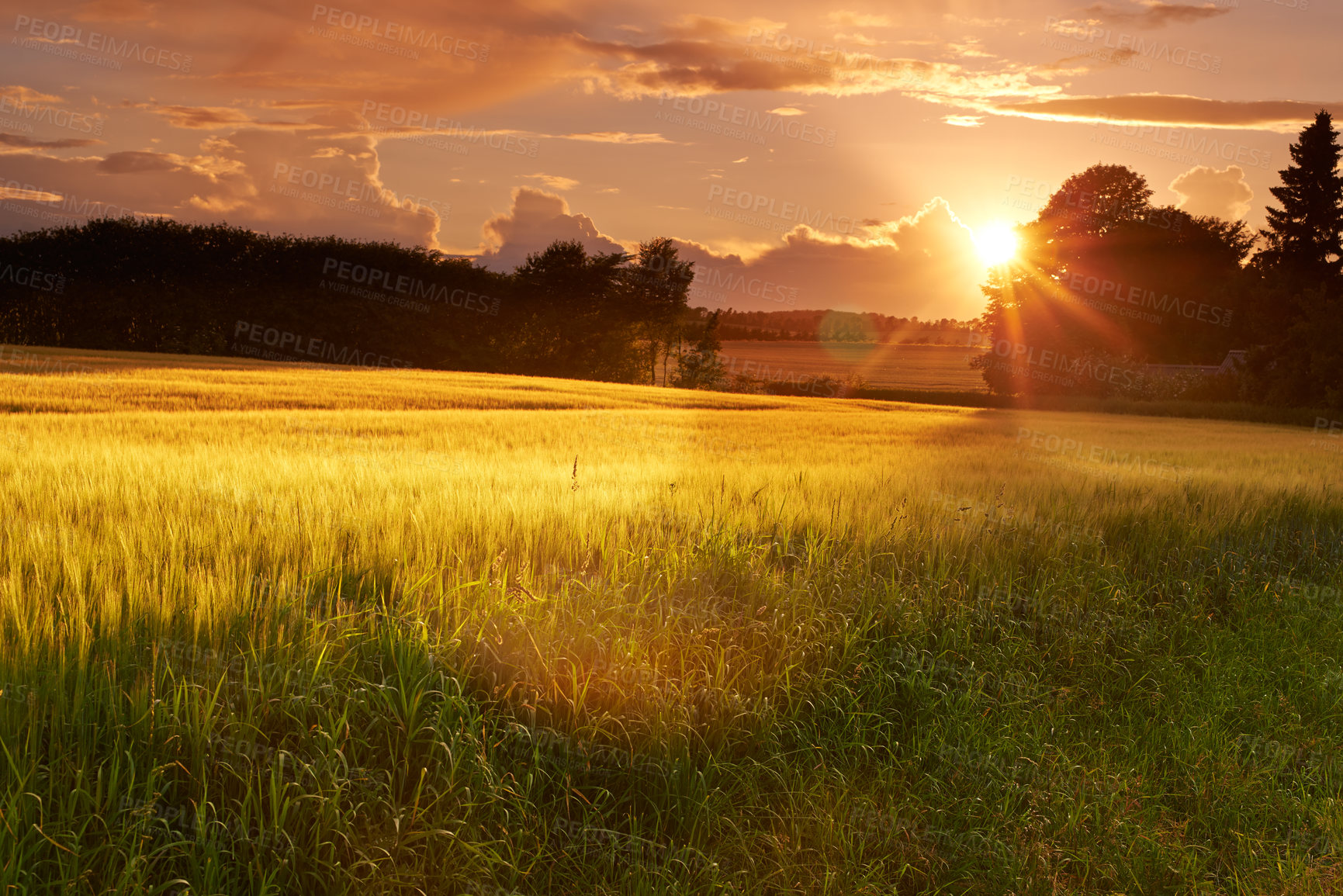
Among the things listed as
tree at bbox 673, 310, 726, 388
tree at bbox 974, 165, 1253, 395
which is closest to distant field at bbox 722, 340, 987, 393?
tree at bbox 673, 310, 726, 388

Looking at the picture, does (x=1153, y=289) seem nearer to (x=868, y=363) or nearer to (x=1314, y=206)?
(x=1314, y=206)

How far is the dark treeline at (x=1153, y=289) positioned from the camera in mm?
53688

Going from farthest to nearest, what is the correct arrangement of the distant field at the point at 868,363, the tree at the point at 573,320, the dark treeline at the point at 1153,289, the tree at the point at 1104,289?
1. the distant field at the point at 868,363
2. the tree at the point at 1104,289
3. the dark treeline at the point at 1153,289
4. the tree at the point at 573,320

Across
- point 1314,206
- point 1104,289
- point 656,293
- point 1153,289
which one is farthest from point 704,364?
point 1314,206

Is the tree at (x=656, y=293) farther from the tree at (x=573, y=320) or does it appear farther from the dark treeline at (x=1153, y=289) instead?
the dark treeline at (x=1153, y=289)

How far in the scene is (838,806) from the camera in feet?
10.8

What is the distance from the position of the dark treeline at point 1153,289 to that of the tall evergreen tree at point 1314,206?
67 mm

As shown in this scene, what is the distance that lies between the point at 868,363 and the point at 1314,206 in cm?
5432

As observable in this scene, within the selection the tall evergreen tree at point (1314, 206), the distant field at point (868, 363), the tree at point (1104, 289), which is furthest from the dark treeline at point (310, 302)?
the tall evergreen tree at point (1314, 206)

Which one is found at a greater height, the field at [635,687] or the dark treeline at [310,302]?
the dark treeline at [310,302]

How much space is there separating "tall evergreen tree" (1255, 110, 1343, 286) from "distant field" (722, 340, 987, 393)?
2446 cm

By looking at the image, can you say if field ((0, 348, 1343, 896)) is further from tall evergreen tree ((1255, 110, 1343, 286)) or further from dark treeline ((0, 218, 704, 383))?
tall evergreen tree ((1255, 110, 1343, 286))

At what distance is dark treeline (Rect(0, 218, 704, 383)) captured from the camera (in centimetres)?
3494

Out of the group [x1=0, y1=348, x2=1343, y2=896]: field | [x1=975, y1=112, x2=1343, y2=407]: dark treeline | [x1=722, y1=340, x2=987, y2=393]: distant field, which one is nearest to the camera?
[x1=0, y1=348, x2=1343, y2=896]: field
